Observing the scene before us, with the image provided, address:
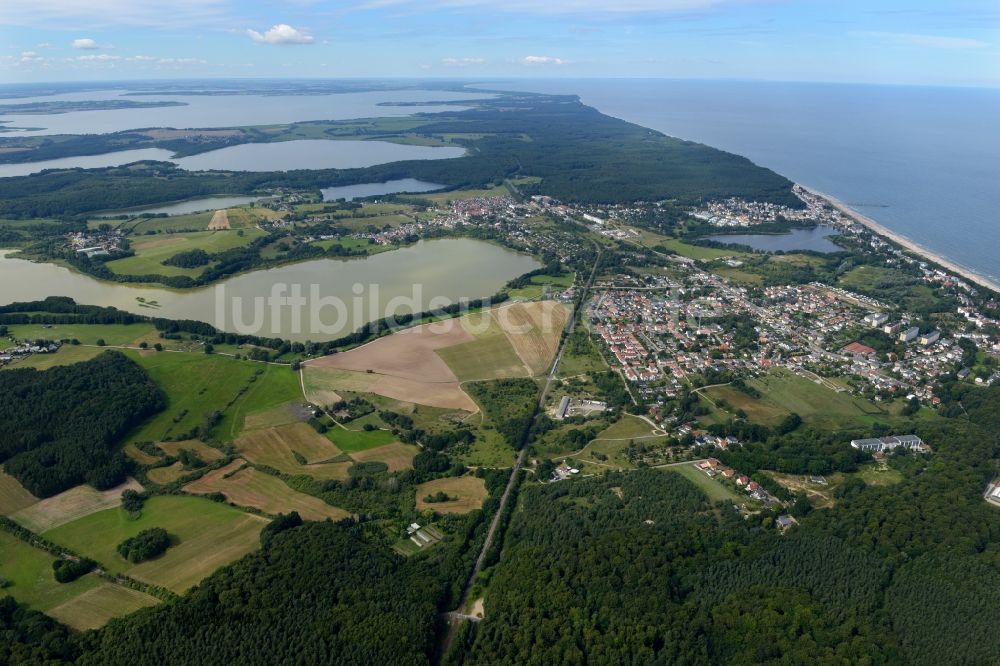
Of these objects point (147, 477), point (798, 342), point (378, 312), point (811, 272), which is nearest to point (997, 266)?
point (811, 272)

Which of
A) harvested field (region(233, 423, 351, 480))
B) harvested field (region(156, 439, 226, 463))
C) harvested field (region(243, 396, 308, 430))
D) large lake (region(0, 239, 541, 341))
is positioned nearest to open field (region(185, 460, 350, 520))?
harvested field (region(233, 423, 351, 480))

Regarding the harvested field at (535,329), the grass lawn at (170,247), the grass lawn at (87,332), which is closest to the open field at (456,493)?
the harvested field at (535,329)

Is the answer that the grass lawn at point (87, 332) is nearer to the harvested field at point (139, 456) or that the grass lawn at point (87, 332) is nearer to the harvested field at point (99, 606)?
the harvested field at point (139, 456)

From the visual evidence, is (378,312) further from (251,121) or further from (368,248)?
(251,121)

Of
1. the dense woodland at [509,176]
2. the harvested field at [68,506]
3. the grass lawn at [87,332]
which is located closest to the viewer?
the harvested field at [68,506]

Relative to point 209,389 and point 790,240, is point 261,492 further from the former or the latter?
point 790,240
